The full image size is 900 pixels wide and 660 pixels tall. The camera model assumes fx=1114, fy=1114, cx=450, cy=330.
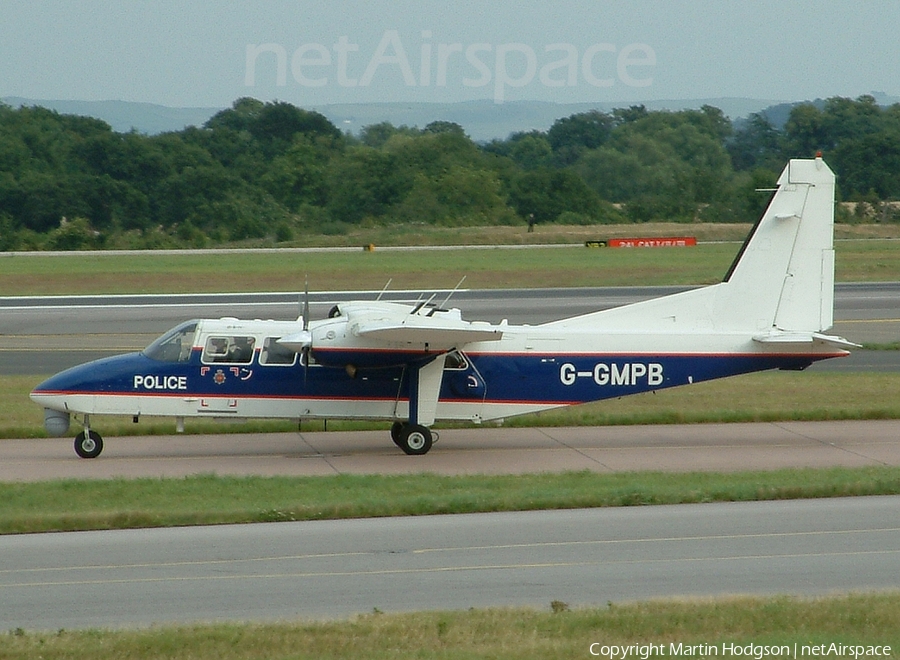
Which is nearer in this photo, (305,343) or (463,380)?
(305,343)

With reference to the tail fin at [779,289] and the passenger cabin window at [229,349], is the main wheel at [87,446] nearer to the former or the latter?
the passenger cabin window at [229,349]

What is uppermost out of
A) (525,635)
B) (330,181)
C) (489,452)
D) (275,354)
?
(330,181)

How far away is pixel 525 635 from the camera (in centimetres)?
938

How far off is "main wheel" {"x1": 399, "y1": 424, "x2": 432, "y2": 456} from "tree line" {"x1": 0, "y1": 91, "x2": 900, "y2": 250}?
194 ft

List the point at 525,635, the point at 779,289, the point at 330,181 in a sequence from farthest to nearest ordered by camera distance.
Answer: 1. the point at 330,181
2. the point at 779,289
3. the point at 525,635

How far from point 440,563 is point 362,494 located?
4.10m

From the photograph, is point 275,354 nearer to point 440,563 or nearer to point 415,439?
point 415,439

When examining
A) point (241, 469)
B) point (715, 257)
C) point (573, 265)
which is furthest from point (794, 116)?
point (241, 469)

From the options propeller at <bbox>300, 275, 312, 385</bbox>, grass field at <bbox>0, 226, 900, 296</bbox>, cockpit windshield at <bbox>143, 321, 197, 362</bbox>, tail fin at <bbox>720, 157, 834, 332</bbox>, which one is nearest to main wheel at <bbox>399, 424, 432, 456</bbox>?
propeller at <bbox>300, 275, 312, 385</bbox>

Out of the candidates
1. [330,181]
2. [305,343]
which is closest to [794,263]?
[305,343]

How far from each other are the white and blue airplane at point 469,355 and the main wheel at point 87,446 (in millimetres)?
25

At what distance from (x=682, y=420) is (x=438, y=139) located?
78.4m

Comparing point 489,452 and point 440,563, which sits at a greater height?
point 440,563

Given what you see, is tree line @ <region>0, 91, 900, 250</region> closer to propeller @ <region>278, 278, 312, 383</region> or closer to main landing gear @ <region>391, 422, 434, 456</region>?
propeller @ <region>278, 278, 312, 383</region>
